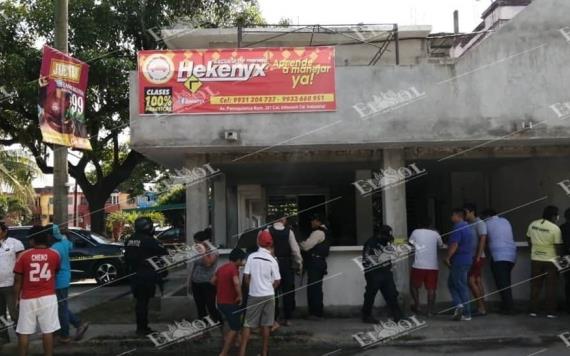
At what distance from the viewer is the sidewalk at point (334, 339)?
8367mm

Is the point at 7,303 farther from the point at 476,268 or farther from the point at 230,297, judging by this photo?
the point at 476,268

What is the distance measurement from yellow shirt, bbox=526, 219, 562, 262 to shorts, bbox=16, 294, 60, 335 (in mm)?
7133

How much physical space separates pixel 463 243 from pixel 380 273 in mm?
1414

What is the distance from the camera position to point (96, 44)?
674 inches

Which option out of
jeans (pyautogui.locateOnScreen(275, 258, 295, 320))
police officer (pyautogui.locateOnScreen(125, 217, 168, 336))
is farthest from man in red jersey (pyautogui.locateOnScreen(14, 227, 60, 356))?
jeans (pyautogui.locateOnScreen(275, 258, 295, 320))

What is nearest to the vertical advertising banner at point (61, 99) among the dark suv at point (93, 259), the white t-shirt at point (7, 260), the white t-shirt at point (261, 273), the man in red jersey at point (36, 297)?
the white t-shirt at point (7, 260)

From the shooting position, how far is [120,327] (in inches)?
376

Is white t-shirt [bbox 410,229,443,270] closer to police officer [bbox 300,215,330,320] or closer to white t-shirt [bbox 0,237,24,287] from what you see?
police officer [bbox 300,215,330,320]

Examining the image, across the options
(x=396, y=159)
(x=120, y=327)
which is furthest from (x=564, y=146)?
(x=120, y=327)

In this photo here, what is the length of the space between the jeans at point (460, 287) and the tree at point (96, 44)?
10915 millimetres

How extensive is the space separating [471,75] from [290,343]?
498 cm

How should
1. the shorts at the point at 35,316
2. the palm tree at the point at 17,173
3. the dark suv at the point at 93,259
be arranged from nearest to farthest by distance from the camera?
the shorts at the point at 35,316, the dark suv at the point at 93,259, the palm tree at the point at 17,173

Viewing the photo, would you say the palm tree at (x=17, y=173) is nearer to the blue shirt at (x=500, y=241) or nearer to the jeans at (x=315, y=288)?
the jeans at (x=315, y=288)

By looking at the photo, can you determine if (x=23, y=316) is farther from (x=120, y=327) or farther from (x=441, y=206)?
(x=441, y=206)
